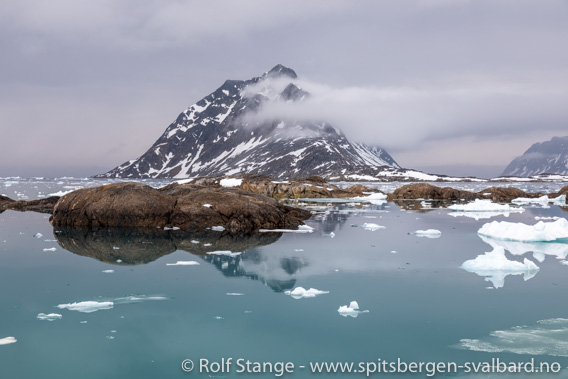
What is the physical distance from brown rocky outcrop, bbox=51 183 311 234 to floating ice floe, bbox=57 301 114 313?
11363 millimetres

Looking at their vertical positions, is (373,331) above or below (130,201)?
below

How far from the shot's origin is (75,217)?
21.9m

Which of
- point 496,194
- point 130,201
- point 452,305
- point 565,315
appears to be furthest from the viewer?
point 496,194

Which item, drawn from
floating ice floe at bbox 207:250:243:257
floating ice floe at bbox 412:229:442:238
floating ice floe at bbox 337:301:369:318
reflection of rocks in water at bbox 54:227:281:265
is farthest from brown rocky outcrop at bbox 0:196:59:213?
floating ice floe at bbox 337:301:369:318

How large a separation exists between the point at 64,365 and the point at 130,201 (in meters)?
16.3

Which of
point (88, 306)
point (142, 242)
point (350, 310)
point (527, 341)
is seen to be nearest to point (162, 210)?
point (142, 242)

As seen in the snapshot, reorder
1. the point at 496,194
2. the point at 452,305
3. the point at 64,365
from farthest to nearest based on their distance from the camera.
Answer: the point at 496,194, the point at 452,305, the point at 64,365

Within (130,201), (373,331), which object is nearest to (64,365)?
(373,331)

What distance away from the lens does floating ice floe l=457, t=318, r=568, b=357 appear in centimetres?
662

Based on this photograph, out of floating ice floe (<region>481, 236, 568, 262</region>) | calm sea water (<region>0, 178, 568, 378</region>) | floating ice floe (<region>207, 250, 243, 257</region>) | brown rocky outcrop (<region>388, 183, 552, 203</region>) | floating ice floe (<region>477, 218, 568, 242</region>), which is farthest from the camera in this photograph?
brown rocky outcrop (<region>388, 183, 552, 203</region>)

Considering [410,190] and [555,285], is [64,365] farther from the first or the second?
[410,190]

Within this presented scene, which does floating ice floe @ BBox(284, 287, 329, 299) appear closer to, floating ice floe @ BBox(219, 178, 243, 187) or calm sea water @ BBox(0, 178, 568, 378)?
calm sea water @ BBox(0, 178, 568, 378)

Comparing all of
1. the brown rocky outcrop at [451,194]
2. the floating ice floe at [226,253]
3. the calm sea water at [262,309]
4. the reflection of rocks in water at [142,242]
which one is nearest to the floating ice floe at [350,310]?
the calm sea water at [262,309]

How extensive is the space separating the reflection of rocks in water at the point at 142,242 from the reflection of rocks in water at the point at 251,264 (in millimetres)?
1094
